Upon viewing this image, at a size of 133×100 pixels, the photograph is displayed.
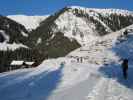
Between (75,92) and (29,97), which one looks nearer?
(29,97)

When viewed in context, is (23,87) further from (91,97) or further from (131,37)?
(131,37)

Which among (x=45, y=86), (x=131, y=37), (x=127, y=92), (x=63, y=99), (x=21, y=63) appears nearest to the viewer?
(x=63, y=99)

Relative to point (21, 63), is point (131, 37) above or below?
above

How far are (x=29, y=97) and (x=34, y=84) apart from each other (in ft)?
21.1

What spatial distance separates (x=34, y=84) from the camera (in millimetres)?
26359

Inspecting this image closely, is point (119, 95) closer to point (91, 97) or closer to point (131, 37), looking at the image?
point (91, 97)

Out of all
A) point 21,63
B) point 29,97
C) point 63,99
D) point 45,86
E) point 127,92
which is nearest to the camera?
point 63,99

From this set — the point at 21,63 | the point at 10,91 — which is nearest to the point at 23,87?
the point at 10,91

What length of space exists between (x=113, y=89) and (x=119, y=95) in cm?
280

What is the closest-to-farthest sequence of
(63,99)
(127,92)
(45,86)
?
(63,99)
(127,92)
(45,86)

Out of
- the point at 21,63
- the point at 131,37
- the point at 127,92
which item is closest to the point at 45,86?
the point at 127,92

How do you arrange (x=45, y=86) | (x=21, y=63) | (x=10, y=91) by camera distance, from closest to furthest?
(x=10, y=91)
(x=45, y=86)
(x=21, y=63)

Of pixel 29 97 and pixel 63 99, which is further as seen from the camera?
pixel 29 97

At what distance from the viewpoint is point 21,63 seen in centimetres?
16388
